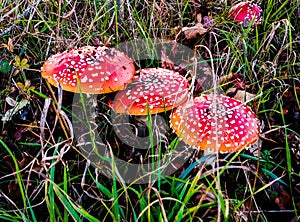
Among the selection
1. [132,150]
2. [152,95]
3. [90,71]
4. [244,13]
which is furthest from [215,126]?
[244,13]

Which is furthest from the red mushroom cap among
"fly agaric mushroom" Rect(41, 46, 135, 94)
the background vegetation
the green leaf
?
the green leaf

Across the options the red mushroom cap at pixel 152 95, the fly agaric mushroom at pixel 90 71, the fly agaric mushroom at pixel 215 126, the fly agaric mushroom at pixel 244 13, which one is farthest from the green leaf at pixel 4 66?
the fly agaric mushroom at pixel 244 13

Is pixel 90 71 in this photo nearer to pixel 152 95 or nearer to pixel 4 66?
pixel 152 95

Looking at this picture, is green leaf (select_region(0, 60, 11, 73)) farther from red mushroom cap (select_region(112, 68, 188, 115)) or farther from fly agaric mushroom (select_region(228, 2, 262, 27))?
fly agaric mushroom (select_region(228, 2, 262, 27))

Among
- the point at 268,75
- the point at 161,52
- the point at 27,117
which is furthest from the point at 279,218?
the point at 27,117

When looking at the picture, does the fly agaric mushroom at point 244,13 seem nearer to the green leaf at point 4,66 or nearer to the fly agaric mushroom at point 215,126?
the fly agaric mushroom at point 215,126

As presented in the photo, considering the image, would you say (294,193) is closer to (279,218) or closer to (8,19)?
(279,218)
